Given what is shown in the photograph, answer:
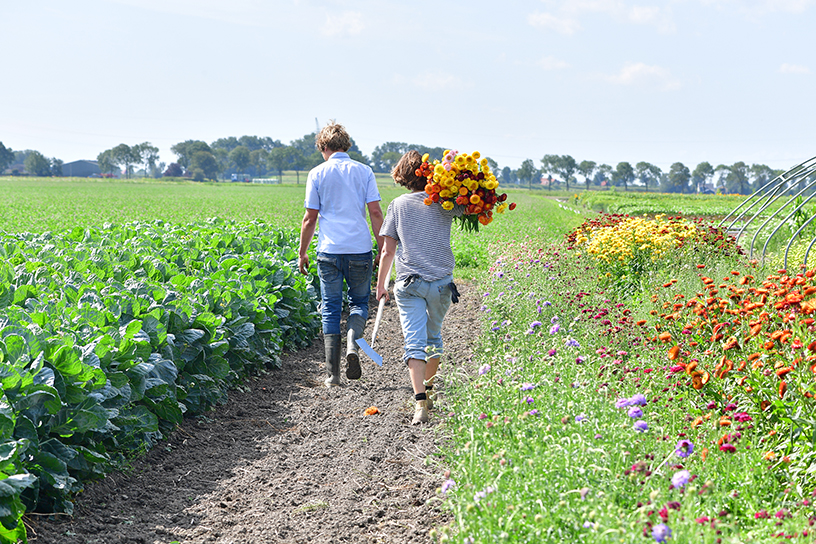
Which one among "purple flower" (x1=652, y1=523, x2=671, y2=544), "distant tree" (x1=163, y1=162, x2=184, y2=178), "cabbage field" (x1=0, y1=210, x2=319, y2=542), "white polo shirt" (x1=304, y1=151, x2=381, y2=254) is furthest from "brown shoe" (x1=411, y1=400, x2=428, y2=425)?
"distant tree" (x1=163, y1=162, x2=184, y2=178)

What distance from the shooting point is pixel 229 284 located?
5414 millimetres

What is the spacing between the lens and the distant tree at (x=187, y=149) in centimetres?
15502

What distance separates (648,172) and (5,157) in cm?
15232

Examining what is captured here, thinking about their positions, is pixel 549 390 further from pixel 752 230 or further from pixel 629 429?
pixel 752 230

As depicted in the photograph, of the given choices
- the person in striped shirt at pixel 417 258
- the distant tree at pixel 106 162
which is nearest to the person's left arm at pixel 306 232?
the person in striped shirt at pixel 417 258

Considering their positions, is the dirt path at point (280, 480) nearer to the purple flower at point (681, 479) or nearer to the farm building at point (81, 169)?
the purple flower at point (681, 479)

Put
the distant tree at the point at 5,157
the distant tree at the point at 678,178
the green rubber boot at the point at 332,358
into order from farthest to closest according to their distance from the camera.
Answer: the distant tree at the point at 678,178
the distant tree at the point at 5,157
the green rubber boot at the point at 332,358

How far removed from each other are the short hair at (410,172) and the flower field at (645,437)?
1275 millimetres

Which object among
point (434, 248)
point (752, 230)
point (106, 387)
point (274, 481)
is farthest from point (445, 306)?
point (752, 230)

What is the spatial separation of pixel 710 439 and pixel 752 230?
12469mm

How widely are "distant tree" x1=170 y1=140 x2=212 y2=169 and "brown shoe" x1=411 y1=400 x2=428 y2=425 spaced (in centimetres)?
15502

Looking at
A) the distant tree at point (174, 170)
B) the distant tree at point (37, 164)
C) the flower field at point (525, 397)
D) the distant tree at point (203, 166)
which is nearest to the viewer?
the flower field at point (525, 397)

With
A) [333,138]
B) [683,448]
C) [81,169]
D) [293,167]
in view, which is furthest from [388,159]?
[683,448]

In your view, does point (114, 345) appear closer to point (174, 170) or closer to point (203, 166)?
point (203, 166)
